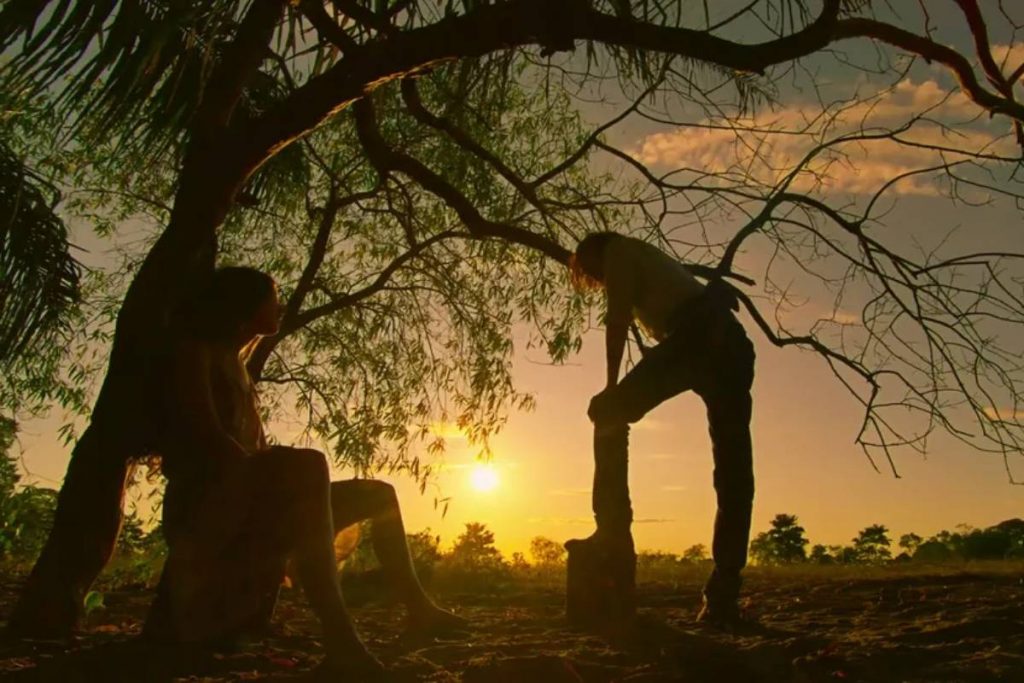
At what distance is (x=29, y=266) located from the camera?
5.23 meters

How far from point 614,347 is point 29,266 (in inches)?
122

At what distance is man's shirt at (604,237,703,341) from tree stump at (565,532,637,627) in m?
1.03

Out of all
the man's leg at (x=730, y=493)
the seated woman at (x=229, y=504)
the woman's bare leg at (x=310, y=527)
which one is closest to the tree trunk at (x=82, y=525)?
the seated woman at (x=229, y=504)

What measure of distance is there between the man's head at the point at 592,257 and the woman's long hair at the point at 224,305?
1.92 m

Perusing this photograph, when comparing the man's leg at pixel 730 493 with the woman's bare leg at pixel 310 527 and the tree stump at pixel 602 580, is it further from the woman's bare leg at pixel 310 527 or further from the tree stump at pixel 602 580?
the woman's bare leg at pixel 310 527

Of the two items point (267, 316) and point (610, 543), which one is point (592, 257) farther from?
point (267, 316)

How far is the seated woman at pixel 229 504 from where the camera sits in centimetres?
320

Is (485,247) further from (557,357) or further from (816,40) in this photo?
(816,40)

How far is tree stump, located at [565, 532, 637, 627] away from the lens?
4.63 m

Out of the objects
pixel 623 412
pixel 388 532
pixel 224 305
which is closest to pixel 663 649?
pixel 623 412

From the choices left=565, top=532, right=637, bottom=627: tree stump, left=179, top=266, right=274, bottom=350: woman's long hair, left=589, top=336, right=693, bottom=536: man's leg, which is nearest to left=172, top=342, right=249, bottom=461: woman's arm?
left=179, top=266, right=274, bottom=350: woman's long hair

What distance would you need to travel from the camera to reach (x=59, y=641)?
4184 mm

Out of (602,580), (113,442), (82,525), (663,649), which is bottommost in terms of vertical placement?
(663,649)

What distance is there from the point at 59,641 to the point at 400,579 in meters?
1.45
